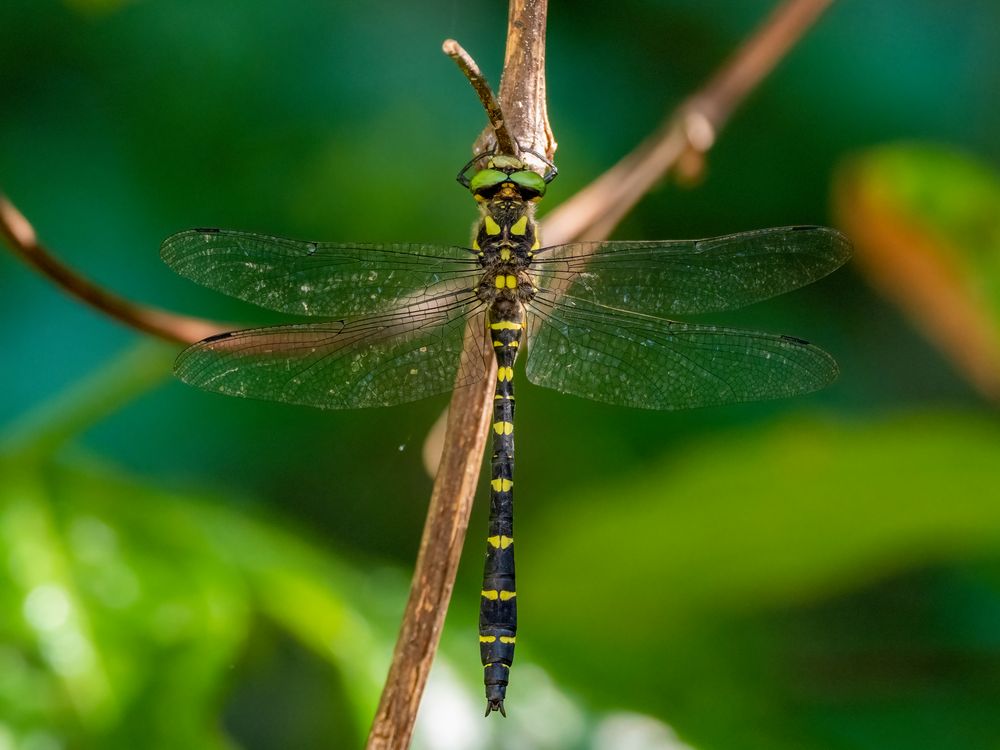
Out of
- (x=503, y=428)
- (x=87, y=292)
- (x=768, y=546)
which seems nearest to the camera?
(x=87, y=292)

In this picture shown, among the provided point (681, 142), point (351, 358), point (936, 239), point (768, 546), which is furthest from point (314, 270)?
point (936, 239)

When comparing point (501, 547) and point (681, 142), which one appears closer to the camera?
point (501, 547)

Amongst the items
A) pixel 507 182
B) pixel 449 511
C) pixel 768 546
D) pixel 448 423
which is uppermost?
pixel 507 182

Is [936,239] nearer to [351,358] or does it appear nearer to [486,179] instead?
[486,179]

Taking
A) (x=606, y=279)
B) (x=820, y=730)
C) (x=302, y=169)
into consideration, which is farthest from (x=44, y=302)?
(x=820, y=730)

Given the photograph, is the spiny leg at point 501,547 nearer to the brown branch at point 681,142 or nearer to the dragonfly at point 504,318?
the dragonfly at point 504,318

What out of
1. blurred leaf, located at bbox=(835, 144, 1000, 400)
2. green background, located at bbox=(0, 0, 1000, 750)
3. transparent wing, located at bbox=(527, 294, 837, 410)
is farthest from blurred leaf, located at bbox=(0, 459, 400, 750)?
blurred leaf, located at bbox=(835, 144, 1000, 400)

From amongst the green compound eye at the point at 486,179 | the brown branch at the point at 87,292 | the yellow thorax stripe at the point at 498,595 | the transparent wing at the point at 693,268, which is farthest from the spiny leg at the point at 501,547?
the brown branch at the point at 87,292

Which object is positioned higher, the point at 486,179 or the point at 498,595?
the point at 486,179
